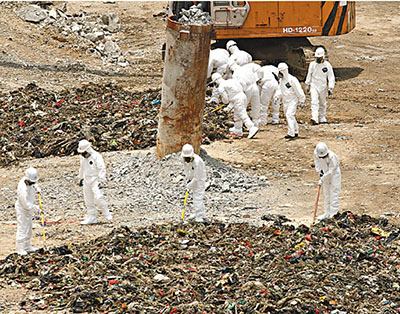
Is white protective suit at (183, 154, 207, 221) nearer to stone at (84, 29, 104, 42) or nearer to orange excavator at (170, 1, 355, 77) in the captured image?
orange excavator at (170, 1, 355, 77)

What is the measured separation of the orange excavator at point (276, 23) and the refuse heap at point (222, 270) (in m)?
12.5

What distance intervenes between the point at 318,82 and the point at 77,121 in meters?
5.37

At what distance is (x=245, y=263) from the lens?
14516 mm

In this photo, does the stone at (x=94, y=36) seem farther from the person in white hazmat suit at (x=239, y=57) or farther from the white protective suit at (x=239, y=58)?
the white protective suit at (x=239, y=58)

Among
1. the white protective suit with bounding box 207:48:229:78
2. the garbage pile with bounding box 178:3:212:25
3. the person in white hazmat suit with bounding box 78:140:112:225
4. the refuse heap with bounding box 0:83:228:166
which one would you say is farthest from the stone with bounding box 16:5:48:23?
the person in white hazmat suit with bounding box 78:140:112:225

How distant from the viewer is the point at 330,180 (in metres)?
17.4

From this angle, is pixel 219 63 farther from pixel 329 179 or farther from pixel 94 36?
pixel 94 36

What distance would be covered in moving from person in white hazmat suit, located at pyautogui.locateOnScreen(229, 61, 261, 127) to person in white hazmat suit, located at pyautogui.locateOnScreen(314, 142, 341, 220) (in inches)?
264

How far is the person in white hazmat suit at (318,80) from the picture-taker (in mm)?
24047

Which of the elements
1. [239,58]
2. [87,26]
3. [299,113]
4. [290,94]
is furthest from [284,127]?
[87,26]

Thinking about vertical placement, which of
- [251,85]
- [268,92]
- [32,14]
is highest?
[32,14]

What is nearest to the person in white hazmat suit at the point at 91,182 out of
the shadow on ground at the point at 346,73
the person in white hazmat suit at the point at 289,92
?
the person in white hazmat suit at the point at 289,92

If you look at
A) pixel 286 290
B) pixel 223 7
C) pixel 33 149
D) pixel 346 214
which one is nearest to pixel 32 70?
pixel 223 7

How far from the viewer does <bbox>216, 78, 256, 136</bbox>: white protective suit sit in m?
23.1
